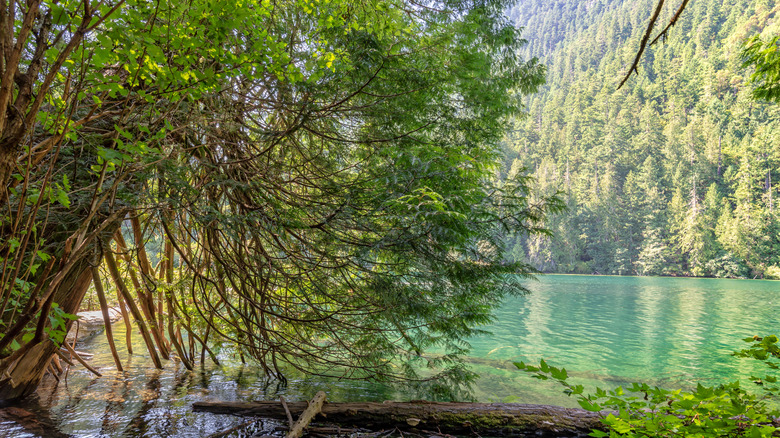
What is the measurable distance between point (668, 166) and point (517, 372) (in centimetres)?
6109

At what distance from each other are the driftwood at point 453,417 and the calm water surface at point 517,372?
3.45 ft

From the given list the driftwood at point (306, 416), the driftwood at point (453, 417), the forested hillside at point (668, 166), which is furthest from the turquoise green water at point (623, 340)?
the forested hillside at point (668, 166)

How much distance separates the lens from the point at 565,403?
252 inches

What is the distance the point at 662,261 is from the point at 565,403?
51.6m

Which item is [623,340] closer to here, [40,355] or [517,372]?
[517,372]

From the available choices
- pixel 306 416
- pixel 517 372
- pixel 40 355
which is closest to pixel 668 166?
pixel 517 372

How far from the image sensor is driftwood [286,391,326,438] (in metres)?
3.55

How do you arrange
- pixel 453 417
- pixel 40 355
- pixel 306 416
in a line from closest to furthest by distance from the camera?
pixel 306 416
pixel 453 417
pixel 40 355

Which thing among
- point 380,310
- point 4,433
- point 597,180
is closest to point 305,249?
point 380,310

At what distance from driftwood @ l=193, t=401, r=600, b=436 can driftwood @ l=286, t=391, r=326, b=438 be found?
0.27ft

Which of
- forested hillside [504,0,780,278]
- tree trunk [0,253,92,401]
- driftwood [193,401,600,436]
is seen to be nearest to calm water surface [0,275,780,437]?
tree trunk [0,253,92,401]

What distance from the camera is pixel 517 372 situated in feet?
27.8

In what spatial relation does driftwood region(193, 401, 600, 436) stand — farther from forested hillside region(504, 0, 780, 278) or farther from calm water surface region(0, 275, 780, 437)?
forested hillside region(504, 0, 780, 278)

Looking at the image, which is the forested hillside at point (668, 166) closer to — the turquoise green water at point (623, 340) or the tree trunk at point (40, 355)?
the turquoise green water at point (623, 340)
